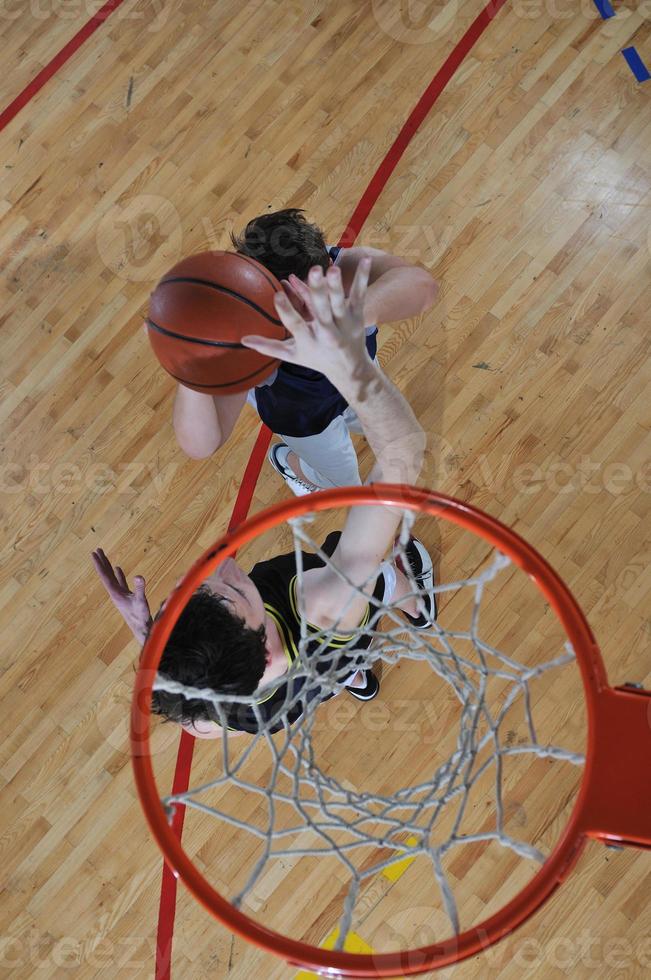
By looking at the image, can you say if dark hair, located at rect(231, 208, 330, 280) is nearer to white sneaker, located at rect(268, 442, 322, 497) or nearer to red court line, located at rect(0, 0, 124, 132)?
white sneaker, located at rect(268, 442, 322, 497)

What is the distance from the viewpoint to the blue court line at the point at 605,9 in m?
3.13

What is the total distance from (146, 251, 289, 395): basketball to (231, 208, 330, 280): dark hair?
0.16 m

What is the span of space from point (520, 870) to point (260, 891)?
0.81 metres

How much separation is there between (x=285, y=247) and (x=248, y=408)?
945mm

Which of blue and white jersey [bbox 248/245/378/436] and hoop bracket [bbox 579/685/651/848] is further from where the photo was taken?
blue and white jersey [bbox 248/245/378/436]

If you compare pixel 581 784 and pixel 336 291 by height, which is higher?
pixel 336 291

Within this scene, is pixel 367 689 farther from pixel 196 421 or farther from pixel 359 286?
→ pixel 359 286

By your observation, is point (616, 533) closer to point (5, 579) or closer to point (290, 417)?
point (290, 417)

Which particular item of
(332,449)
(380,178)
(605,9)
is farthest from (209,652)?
(605,9)

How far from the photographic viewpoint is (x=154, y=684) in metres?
1.65

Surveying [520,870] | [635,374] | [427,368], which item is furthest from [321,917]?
[635,374]

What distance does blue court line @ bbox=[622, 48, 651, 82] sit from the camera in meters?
3.09

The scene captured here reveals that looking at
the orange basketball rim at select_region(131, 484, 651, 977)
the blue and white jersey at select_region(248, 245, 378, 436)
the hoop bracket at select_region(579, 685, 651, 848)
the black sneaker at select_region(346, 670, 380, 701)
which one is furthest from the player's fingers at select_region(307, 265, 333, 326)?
the black sneaker at select_region(346, 670, 380, 701)

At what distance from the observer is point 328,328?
4.78ft
